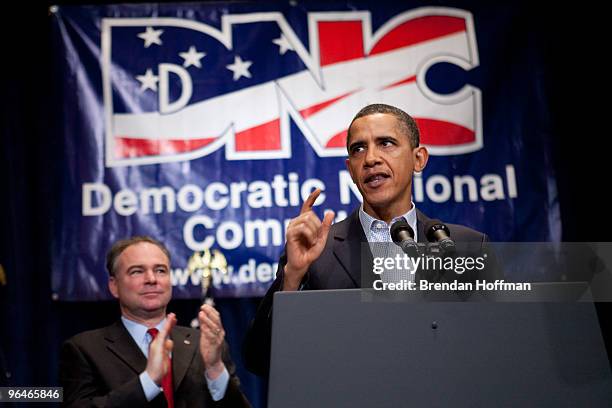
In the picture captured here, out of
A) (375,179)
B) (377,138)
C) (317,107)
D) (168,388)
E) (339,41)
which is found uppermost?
(339,41)

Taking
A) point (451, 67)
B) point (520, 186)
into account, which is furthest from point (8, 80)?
point (520, 186)

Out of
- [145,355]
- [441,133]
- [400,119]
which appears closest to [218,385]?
[145,355]

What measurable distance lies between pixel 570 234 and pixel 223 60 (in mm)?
1768

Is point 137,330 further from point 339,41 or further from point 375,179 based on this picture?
point 339,41

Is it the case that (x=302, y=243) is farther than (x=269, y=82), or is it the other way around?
(x=269, y=82)

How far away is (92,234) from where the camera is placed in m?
3.15

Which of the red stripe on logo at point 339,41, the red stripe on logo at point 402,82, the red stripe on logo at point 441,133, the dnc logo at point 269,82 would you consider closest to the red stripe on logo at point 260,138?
the dnc logo at point 269,82

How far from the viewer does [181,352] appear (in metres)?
2.53

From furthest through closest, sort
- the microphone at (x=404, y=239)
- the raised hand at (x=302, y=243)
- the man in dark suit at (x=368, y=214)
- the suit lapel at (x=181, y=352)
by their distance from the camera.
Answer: the suit lapel at (x=181, y=352), the man in dark suit at (x=368, y=214), the raised hand at (x=302, y=243), the microphone at (x=404, y=239)

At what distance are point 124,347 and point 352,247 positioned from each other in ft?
3.62

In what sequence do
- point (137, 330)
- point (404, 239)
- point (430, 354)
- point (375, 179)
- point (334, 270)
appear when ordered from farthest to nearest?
point (137, 330) < point (375, 179) < point (334, 270) < point (404, 239) < point (430, 354)

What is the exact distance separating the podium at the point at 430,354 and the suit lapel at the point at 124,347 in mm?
1376

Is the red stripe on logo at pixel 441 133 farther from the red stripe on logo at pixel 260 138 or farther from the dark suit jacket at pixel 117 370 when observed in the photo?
the dark suit jacket at pixel 117 370

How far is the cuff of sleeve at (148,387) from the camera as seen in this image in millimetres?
2133
